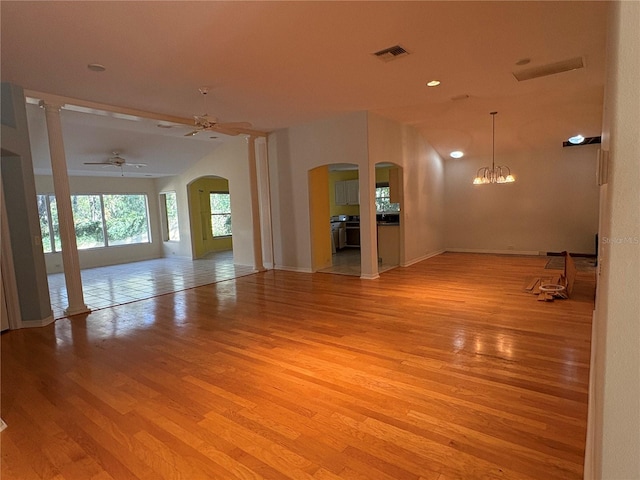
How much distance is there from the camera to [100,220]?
9.67 m

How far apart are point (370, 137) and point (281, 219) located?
260 centimetres

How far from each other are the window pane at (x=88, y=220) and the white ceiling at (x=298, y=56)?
3134 millimetres

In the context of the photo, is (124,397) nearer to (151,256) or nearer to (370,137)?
(370,137)

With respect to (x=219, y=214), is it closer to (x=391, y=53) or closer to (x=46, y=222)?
(x=46, y=222)

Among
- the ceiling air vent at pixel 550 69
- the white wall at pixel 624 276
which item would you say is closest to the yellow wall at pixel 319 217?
the ceiling air vent at pixel 550 69

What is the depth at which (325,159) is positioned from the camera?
6590mm

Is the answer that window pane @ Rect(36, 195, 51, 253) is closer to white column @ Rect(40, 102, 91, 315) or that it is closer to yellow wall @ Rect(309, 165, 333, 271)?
white column @ Rect(40, 102, 91, 315)

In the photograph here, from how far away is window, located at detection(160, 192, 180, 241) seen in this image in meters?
10.7

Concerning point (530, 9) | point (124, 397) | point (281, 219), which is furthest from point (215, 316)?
point (530, 9)

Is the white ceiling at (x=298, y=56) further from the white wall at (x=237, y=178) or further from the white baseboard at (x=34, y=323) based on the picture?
the white baseboard at (x=34, y=323)

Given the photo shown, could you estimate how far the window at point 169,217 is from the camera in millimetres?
10657

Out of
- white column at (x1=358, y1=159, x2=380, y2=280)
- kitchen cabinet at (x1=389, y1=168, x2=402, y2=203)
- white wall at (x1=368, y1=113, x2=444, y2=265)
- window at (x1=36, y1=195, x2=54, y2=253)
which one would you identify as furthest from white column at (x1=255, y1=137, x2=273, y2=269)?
window at (x1=36, y1=195, x2=54, y2=253)

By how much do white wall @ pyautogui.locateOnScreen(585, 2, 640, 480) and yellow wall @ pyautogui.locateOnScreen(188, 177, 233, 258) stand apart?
1003cm

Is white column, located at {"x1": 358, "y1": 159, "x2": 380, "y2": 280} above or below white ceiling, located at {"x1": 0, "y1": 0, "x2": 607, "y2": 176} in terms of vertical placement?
below
